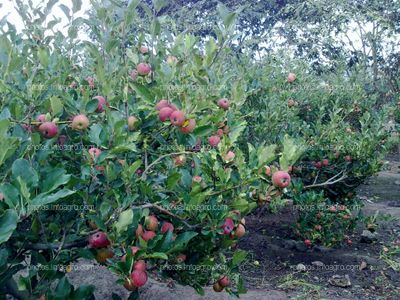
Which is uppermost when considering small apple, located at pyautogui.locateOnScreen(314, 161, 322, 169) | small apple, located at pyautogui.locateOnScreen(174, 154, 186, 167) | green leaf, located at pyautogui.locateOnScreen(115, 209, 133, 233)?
small apple, located at pyautogui.locateOnScreen(174, 154, 186, 167)

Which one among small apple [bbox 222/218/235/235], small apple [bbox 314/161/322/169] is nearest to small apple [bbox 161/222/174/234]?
small apple [bbox 222/218/235/235]

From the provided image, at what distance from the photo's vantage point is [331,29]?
1139cm

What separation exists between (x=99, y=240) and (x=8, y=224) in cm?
49

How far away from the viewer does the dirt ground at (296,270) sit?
12.0 feet

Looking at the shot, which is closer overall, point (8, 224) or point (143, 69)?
point (8, 224)

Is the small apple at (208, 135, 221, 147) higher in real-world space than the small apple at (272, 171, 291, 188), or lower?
higher

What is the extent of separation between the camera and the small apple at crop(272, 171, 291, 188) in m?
1.92

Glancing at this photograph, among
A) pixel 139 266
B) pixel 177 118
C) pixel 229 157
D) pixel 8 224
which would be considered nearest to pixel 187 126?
pixel 177 118

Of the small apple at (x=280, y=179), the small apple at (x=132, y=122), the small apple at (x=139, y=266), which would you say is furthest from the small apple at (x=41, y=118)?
the small apple at (x=280, y=179)

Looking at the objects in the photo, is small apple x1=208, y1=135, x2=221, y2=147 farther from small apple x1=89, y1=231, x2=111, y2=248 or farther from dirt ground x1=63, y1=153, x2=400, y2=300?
dirt ground x1=63, y1=153, x2=400, y2=300

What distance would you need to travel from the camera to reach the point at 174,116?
185cm

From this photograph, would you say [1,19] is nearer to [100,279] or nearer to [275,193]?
[275,193]

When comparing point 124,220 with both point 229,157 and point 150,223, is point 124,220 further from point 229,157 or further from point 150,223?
point 229,157

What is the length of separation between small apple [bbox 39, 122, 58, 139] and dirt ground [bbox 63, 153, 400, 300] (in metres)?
1.92
